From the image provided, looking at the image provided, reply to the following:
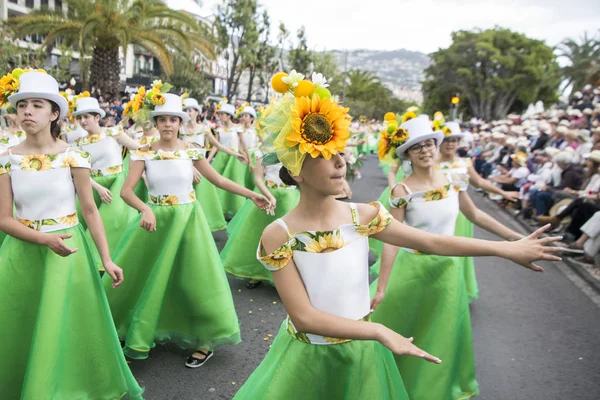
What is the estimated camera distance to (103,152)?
24.7 feet

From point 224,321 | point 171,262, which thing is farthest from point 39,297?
point 224,321

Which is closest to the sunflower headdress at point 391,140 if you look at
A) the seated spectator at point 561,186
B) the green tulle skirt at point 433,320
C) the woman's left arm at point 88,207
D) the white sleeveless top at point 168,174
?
the green tulle skirt at point 433,320

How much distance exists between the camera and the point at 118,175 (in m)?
7.69

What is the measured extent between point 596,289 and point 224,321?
557 cm

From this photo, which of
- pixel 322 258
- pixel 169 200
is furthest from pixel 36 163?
pixel 322 258

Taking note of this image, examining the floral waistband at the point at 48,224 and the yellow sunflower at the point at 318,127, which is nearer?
the yellow sunflower at the point at 318,127

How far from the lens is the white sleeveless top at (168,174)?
5.00 m

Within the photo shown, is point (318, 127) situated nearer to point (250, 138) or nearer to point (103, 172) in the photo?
point (103, 172)

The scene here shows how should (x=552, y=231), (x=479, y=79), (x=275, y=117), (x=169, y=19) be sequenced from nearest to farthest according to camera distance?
(x=275, y=117) < (x=552, y=231) < (x=169, y=19) < (x=479, y=79)

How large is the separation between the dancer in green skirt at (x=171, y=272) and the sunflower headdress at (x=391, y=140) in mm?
1120

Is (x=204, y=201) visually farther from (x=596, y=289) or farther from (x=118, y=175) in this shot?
(x=596, y=289)

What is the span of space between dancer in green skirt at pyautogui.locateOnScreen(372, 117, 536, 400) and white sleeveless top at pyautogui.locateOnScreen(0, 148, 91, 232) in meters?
2.11

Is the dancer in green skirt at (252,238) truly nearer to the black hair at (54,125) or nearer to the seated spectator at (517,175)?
the black hair at (54,125)

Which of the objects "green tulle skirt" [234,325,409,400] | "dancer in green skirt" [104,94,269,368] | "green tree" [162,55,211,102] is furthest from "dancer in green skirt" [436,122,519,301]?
"green tree" [162,55,211,102]
